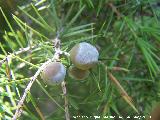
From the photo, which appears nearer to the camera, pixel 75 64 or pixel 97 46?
pixel 75 64

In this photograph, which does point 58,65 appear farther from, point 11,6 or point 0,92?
point 11,6

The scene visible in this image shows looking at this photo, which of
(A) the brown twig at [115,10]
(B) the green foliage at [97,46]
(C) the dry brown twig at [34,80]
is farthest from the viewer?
(A) the brown twig at [115,10]

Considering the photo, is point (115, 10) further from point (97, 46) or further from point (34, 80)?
point (34, 80)

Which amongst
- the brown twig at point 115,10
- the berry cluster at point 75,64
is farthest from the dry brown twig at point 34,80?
the brown twig at point 115,10

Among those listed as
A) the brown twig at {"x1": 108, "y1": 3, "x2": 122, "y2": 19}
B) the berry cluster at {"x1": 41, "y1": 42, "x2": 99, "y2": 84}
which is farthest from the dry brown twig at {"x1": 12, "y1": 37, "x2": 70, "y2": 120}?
the brown twig at {"x1": 108, "y1": 3, "x2": 122, "y2": 19}

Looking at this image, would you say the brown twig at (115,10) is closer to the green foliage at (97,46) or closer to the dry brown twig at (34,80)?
the green foliage at (97,46)

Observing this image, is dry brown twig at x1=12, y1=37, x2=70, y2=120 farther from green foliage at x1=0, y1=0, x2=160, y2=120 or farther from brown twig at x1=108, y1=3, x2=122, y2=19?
brown twig at x1=108, y1=3, x2=122, y2=19

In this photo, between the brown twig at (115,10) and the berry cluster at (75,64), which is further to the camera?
the brown twig at (115,10)

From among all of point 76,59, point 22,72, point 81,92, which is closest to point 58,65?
point 76,59

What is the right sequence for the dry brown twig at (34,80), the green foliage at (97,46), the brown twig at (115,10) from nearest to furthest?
the dry brown twig at (34,80) → the green foliage at (97,46) → the brown twig at (115,10)

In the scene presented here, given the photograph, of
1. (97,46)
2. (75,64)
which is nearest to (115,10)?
(97,46)
